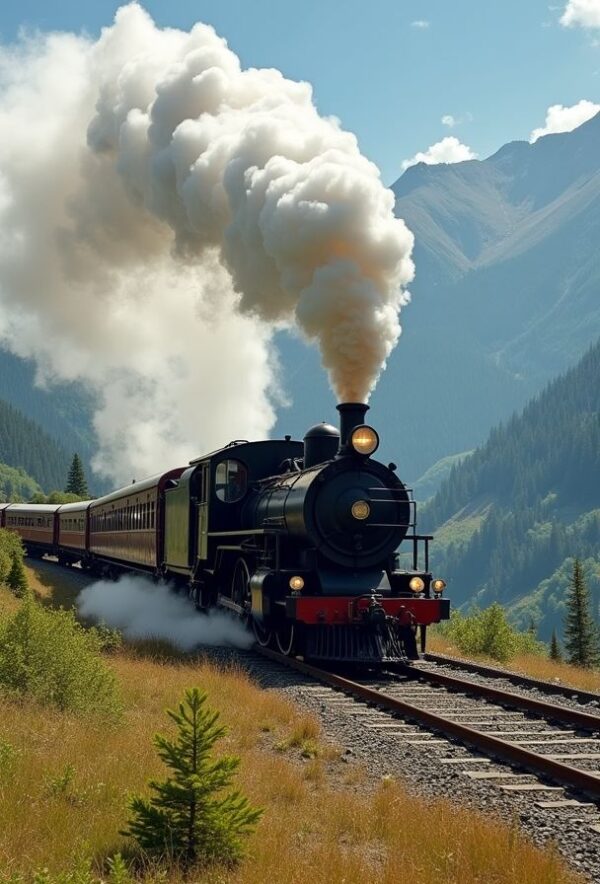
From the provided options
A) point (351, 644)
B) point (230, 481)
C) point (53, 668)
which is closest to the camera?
point (53, 668)

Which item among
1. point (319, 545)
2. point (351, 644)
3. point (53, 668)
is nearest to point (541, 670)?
point (351, 644)

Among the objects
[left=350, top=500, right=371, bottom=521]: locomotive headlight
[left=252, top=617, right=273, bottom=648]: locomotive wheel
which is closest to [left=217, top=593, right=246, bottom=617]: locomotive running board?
[left=252, top=617, right=273, bottom=648]: locomotive wheel

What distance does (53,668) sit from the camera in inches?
334

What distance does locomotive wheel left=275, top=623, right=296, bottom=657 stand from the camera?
→ 510 inches

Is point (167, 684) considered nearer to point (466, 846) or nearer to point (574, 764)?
point (574, 764)

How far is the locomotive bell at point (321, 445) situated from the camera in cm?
1366

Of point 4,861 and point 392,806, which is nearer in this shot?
point 4,861

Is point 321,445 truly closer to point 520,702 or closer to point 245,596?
point 245,596

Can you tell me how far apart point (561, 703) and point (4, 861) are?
24.2 ft

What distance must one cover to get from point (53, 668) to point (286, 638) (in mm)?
5389

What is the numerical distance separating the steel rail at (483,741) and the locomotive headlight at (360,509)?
215 centimetres

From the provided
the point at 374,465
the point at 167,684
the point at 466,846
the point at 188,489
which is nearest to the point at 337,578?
the point at 374,465

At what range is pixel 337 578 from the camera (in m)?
12.7

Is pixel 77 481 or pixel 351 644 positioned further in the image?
pixel 77 481
